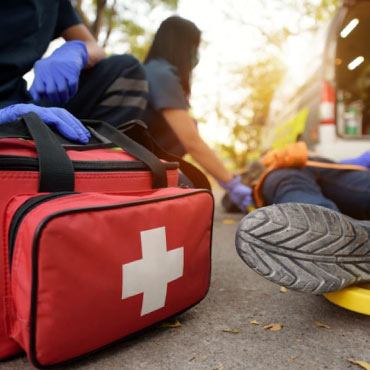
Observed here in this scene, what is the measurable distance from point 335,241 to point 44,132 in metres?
0.61

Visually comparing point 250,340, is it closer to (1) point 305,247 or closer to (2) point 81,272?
(1) point 305,247

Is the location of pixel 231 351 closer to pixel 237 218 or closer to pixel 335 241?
pixel 335 241

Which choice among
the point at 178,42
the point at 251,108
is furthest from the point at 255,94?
the point at 178,42

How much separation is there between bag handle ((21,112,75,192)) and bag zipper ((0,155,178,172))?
0.02 metres

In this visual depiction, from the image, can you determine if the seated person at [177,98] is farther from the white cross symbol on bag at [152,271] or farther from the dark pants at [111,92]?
the white cross symbol on bag at [152,271]

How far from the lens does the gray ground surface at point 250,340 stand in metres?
0.74

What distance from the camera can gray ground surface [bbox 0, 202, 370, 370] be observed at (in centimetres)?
74

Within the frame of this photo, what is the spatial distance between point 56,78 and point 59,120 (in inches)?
17.1

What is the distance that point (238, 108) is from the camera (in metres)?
8.05

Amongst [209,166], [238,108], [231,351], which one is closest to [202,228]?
[231,351]

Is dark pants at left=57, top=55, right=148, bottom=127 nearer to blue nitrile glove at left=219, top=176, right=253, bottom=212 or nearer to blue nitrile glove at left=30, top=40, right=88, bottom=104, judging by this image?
blue nitrile glove at left=30, top=40, right=88, bottom=104

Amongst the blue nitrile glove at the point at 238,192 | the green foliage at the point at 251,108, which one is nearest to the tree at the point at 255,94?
the green foliage at the point at 251,108

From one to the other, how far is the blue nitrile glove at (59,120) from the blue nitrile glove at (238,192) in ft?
4.28

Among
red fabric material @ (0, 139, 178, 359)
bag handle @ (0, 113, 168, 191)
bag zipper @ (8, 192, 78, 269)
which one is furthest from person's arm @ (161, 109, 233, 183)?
bag zipper @ (8, 192, 78, 269)
